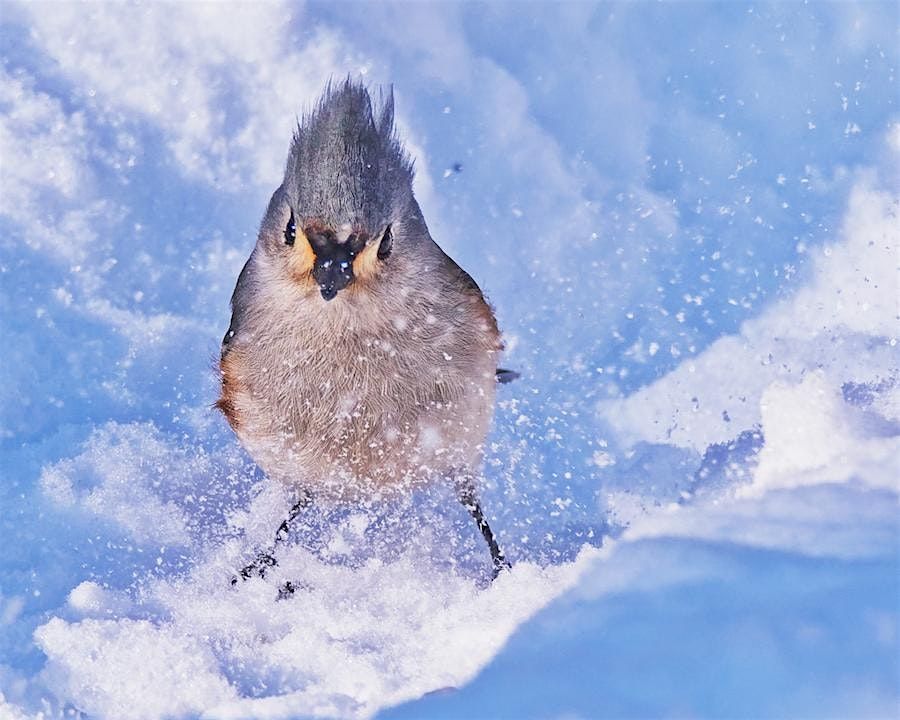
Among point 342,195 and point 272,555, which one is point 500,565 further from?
point 342,195

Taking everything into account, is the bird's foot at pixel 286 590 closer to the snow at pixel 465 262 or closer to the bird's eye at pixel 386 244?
the snow at pixel 465 262

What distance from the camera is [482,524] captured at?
2.95 meters

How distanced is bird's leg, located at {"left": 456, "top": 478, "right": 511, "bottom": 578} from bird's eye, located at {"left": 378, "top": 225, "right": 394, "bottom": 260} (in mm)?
788

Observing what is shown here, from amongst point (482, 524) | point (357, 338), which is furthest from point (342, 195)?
point (482, 524)

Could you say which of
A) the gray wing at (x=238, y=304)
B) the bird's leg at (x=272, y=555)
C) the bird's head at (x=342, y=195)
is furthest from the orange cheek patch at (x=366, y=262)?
the bird's leg at (x=272, y=555)

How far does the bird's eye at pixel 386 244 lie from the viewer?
236 cm

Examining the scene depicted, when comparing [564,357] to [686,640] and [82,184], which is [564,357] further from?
[82,184]

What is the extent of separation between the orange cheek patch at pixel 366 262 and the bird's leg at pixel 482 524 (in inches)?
30.8

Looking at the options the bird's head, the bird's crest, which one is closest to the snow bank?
the bird's head

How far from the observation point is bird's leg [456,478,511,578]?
2.88m

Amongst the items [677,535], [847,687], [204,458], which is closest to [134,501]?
[204,458]

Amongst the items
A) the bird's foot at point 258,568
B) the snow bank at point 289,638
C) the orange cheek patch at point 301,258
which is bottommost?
the snow bank at point 289,638

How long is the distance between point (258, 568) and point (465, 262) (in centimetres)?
110

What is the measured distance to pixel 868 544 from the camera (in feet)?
8.36
